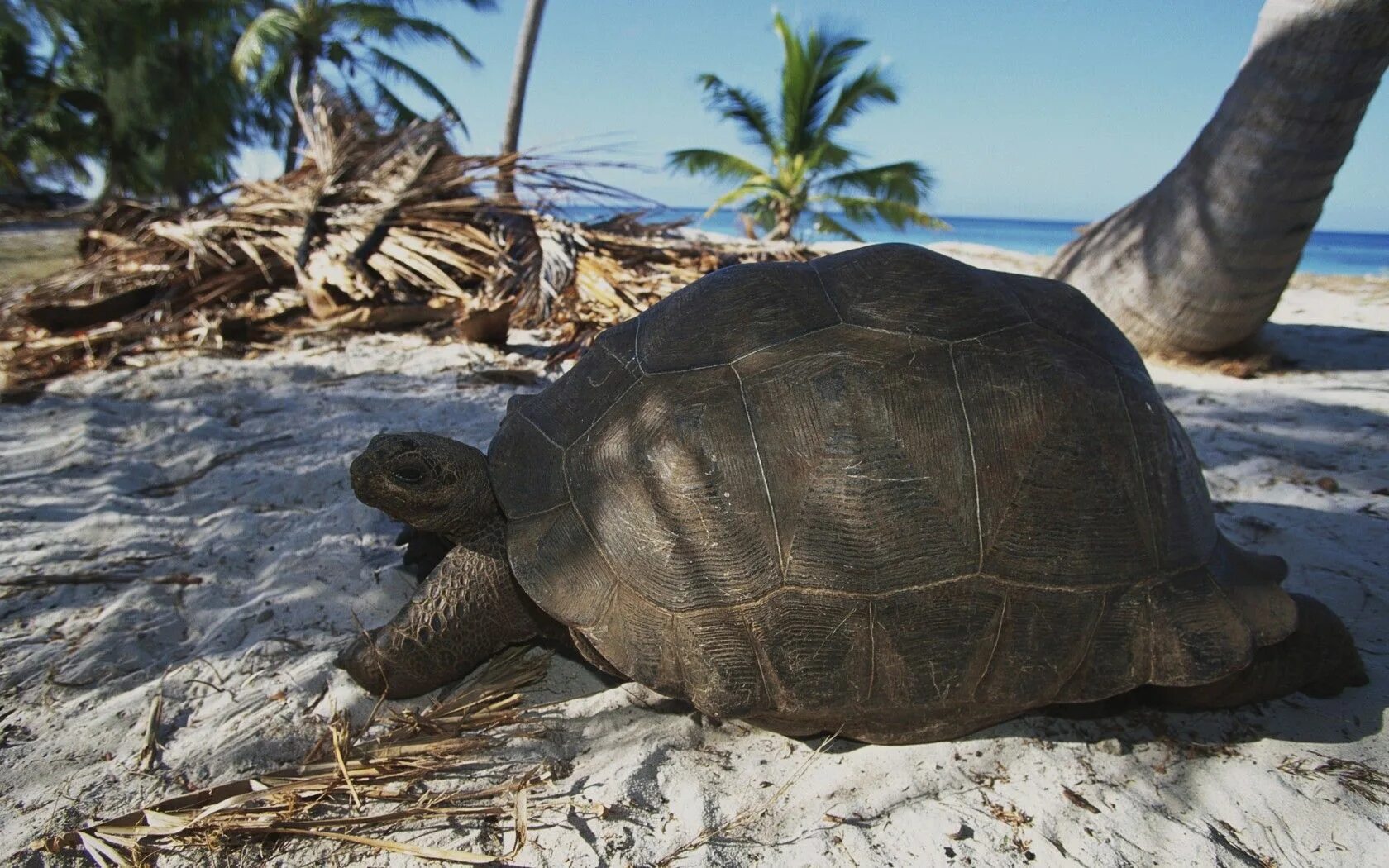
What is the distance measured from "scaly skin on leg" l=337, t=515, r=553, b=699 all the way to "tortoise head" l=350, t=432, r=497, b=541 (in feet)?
0.29

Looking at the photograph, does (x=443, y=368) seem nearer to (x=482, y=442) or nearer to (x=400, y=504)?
(x=482, y=442)

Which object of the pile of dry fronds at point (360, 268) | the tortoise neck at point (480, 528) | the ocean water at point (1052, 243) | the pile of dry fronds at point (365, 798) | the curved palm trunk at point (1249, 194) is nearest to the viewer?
the pile of dry fronds at point (365, 798)

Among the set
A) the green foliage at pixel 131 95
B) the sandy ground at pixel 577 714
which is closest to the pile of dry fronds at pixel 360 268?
the sandy ground at pixel 577 714

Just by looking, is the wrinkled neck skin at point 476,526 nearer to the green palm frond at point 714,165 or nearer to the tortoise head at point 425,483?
the tortoise head at point 425,483

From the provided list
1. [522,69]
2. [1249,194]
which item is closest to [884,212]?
[522,69]

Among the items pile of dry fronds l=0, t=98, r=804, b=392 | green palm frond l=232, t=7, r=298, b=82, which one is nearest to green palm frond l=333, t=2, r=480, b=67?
green palm frond l=232, t=7, r=298, b=82

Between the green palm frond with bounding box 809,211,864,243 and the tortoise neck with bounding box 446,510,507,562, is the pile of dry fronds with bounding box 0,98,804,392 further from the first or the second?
the green palm frond with bounding box 809,211,864,243

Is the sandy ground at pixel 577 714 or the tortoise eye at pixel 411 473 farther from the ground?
the tortoise eye at pixel 411 473

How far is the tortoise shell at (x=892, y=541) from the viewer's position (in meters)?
1.94

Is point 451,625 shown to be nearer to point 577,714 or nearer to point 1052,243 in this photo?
point 577,714

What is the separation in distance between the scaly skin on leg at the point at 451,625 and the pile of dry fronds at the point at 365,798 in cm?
14

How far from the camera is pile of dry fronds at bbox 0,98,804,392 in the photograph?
5.43 metres

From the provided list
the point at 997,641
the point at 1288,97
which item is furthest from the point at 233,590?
the point at 1288,97

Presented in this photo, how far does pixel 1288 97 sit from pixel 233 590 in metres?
6.33
